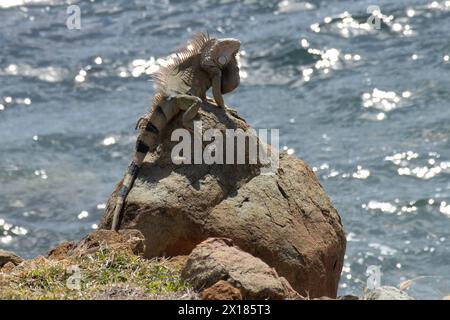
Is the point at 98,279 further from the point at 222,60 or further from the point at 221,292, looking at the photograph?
the point at 222,60

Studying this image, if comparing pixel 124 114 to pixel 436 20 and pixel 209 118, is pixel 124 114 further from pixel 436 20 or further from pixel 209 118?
pixel 209 118

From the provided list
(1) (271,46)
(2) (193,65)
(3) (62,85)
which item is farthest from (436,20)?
(2) (193,65)

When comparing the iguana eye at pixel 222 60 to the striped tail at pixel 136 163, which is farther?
the iguana eye at pixel 222 60

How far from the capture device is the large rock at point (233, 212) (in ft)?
32.7

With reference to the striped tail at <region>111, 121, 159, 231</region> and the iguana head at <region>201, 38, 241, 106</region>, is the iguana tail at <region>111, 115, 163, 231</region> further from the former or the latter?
the iguana head at <region>201, 38, 241, 106</region>

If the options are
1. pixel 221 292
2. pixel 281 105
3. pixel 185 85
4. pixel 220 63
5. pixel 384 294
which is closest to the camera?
pixel 221 292

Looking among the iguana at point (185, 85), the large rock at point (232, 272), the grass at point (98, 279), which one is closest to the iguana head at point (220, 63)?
the iguana at point (185, 85)

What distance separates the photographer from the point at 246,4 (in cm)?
2888

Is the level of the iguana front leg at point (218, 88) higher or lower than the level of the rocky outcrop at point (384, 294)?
higher

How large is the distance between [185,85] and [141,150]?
854 mm

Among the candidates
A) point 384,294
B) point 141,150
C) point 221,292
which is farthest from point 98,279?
point 384,294

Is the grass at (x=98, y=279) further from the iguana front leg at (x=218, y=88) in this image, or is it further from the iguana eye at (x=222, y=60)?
the iguana eye at (x=222, y=60)

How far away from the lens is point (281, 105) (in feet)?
79.0

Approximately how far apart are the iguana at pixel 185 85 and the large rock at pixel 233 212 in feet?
0.32
